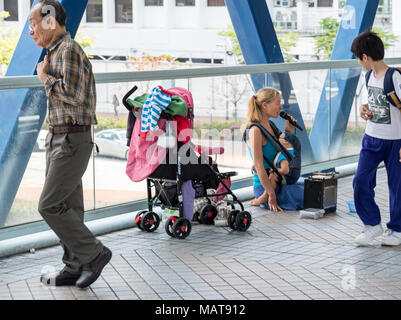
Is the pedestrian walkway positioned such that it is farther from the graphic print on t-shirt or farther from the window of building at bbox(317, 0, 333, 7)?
the window of building at bbox(317, 0, 333, 7)

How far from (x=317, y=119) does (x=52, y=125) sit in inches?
221

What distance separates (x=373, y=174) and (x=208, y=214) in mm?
1612

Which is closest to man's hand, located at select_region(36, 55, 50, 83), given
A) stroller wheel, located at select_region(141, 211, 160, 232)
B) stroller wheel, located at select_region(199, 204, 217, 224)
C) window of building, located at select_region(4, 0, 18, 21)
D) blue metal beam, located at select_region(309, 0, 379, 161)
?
stroller wheel, located at select_region(141, 211, 160, 232)

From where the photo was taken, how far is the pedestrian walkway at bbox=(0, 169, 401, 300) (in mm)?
5105

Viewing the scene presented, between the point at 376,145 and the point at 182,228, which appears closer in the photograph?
the point at 376,145

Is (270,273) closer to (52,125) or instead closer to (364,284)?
(364,284)

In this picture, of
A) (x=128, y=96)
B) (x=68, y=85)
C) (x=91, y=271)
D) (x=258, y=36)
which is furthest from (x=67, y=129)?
(x=258, y=36)

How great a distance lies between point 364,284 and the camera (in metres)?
5.27

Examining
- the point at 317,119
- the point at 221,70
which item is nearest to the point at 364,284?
the point at 221,70

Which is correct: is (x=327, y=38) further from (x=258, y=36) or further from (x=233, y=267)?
(x=233, y=267)

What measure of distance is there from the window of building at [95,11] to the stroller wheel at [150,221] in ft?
206

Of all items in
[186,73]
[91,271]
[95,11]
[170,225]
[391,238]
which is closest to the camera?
[91,271]

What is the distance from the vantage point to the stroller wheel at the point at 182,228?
21.6 feet

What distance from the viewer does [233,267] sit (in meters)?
5.75
